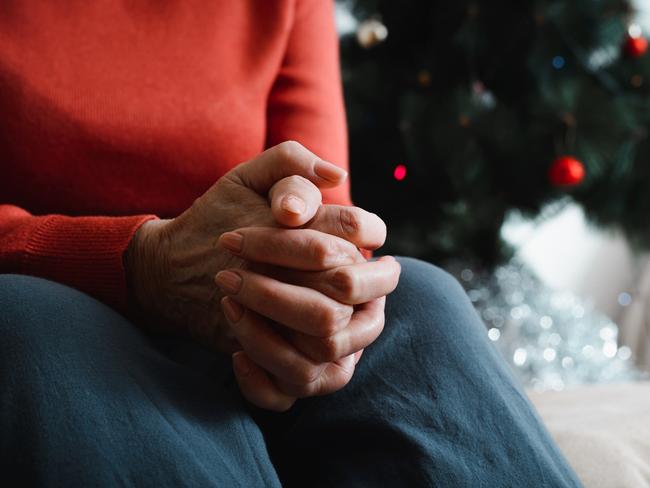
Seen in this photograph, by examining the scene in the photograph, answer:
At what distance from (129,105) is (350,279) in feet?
1.25

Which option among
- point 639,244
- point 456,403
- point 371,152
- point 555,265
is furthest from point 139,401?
point 555,265

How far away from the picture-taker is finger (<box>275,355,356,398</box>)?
43 cm

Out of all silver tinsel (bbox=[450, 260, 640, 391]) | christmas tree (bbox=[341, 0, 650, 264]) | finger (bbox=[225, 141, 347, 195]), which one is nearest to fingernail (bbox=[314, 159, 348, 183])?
finger (bbox=[225, 141, 347, 195])

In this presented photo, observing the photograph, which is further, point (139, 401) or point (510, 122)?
point (510, 122)

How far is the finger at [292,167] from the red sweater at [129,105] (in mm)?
187

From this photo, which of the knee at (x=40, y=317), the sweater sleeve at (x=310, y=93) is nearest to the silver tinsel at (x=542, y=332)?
the sweater sleeve at (x=310, y=93)

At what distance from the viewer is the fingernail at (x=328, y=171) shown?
45 cm

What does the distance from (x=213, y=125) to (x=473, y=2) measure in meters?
0.84

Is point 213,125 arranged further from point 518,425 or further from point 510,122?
point 510,122

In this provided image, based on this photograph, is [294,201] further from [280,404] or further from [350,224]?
[280,404]

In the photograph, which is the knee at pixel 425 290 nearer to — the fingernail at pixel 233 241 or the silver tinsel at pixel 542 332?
the fingernail at pixel 233 241

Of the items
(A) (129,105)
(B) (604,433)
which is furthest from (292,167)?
(B) (604,433)

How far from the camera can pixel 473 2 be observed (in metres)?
1.29

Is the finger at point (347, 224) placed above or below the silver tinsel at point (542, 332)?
below
